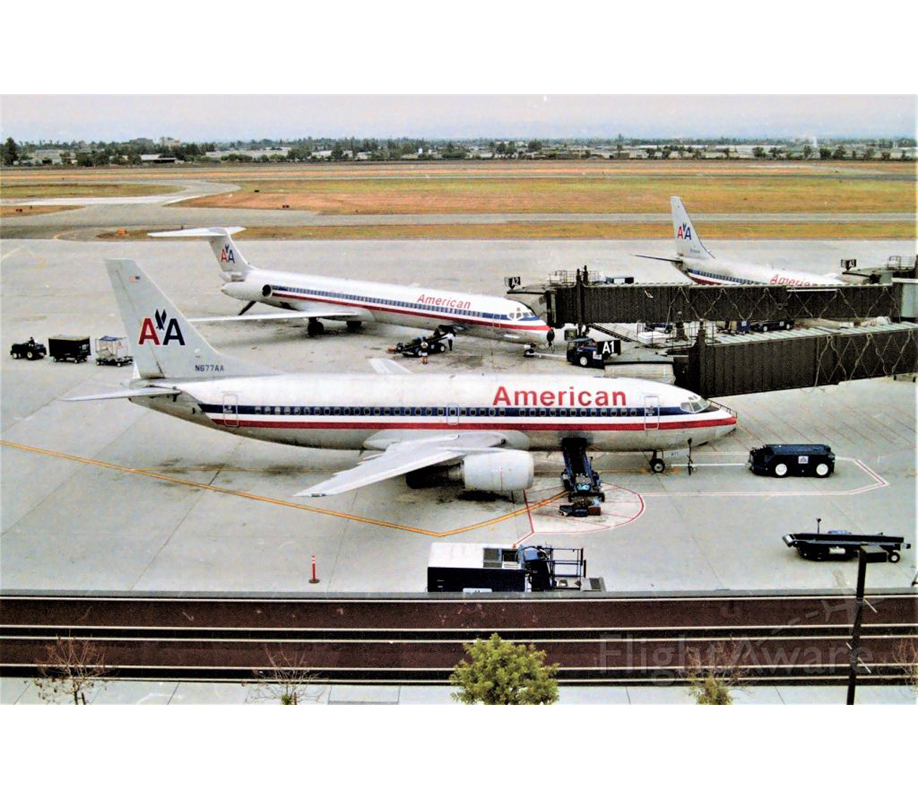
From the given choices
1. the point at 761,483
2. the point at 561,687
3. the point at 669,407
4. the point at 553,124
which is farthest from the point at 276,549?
the point at 553,124

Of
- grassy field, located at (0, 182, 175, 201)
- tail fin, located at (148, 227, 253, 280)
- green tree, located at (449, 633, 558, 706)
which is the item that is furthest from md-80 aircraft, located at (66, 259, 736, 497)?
grassy field, located at (0, 182, 175, 201)

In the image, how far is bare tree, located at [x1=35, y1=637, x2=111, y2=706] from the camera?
84.0 feet

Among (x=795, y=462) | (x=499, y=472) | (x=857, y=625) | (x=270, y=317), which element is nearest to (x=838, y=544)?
(x=795, y=462)

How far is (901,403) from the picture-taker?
52969 mm

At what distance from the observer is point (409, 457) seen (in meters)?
38.8

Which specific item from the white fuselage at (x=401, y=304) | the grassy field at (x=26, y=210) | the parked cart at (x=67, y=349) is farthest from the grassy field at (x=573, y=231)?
the parked cart at (x=67, y=349)

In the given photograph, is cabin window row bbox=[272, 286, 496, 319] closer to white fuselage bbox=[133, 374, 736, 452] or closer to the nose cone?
white fuselage bbox=[133, 374, 736, 452]

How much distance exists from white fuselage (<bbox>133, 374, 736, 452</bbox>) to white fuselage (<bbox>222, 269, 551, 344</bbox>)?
2171 centimetres

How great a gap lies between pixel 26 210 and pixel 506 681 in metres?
138

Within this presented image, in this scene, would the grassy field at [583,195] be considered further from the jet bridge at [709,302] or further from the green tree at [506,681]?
the green tree at [506,681]

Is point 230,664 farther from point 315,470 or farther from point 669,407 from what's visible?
point 669,407

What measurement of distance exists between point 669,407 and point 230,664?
74.3 feet

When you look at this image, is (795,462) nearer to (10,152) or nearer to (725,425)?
(725,425)

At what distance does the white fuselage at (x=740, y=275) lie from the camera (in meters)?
65.5
